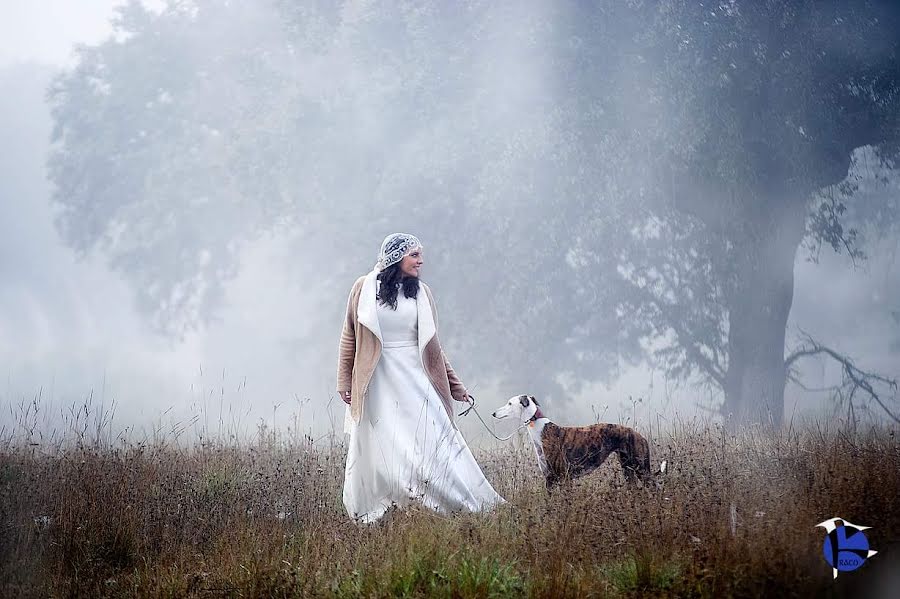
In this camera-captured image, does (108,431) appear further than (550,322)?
No

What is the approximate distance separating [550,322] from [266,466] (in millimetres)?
6409

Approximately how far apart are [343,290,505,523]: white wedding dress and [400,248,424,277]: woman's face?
19 cm

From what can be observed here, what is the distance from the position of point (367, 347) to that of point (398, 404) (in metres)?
0.50

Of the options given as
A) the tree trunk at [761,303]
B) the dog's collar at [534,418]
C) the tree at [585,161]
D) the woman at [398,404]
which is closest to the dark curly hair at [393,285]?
the woman at [398,404]

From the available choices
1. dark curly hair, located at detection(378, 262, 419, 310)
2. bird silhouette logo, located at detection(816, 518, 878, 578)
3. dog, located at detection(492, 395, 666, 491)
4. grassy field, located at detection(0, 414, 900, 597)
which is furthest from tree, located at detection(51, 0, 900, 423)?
bird silhouette logo, located at detection(816, 518, 878, 578)

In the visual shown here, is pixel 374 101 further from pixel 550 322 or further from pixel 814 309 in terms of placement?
pixel 814 309

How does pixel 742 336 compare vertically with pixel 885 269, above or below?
below

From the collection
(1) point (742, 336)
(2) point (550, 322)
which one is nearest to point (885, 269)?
(1) point (742, 336)

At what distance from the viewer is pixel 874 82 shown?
13680 mm

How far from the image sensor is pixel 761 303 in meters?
14.1

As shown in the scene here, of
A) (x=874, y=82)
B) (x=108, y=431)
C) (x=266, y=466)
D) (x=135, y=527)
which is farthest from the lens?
(x=874, y=82)

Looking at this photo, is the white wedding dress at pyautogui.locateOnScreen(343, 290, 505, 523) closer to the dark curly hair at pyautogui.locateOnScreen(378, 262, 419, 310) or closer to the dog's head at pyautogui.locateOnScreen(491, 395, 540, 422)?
the dark curly hair at pyautogui.locateOnScreen(378, 262, 419, 310)

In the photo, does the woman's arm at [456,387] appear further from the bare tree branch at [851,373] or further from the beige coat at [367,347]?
the bare tree branch at [851,373]

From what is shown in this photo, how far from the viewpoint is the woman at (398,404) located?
21.7 feet
